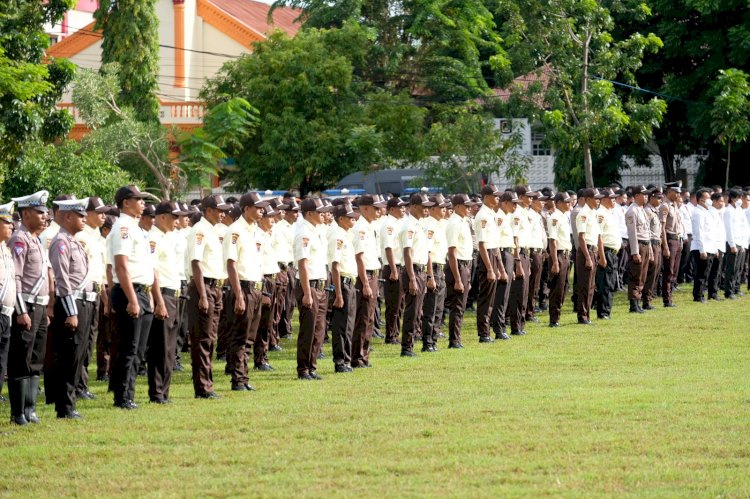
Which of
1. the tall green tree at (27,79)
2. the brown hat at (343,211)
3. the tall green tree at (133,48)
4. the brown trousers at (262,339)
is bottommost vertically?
the brown trousers at (262,339)

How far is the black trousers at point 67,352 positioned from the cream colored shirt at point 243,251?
64.7 inches

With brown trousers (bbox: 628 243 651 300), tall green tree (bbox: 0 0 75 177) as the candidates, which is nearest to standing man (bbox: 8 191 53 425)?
tall green tree (bbox: 0 0 75 177)

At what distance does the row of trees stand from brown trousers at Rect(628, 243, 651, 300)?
7687 mm

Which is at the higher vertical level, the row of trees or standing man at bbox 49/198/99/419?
the row of trees

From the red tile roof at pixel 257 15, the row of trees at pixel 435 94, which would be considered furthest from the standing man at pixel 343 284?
the red tile roof at pixel 257 15

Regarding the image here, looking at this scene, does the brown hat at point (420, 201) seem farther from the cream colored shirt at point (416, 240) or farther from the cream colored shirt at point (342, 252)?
the cream colored shirt at point (342, 252)

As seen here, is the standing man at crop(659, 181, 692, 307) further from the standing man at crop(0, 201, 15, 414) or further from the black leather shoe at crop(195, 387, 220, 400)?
the standing man at crop(0, 201, 15, 414)

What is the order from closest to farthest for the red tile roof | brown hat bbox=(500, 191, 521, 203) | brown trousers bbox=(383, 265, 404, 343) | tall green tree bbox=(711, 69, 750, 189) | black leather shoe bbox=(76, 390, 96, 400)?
black leather shoe bbox=(76, 390, 96, 400) → brown trousers bbox=(383, 265, 404, 343) → brown hat bbox=(500, 191, 521, 203) → tall green tree bbox=(711, 69, 750, 189) → the red tile roof

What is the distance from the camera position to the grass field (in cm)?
816

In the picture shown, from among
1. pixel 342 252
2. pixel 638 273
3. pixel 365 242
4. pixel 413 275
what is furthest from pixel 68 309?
pixel 638 273

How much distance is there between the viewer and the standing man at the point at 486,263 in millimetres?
17656

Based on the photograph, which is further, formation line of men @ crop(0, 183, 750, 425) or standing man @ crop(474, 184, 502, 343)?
standing man @ crop(474, 184, 502, 343)

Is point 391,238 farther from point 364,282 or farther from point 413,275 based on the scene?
point 364,282

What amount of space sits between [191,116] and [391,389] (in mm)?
35949
